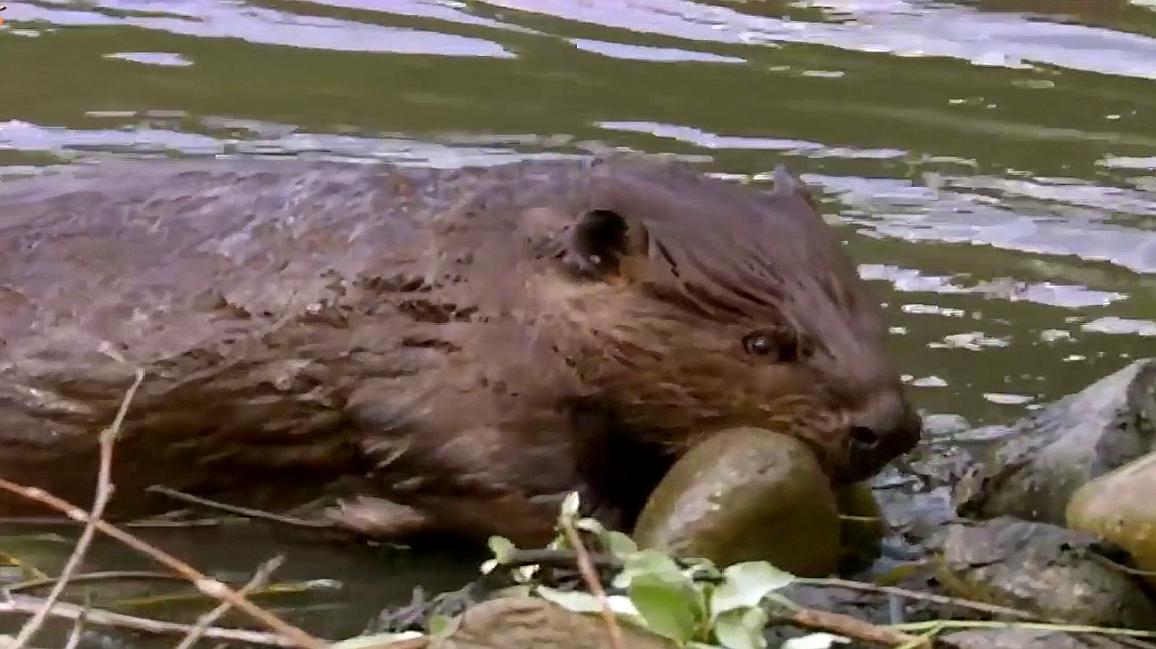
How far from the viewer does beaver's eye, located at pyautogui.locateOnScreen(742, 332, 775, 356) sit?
2.99m

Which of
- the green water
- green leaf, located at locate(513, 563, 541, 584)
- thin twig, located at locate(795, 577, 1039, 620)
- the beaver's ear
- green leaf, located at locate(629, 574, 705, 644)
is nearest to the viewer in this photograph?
green leaf, located at locate(629, 574, 705, 644)

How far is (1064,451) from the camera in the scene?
313 centimetres

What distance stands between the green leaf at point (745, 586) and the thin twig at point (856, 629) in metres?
0.06

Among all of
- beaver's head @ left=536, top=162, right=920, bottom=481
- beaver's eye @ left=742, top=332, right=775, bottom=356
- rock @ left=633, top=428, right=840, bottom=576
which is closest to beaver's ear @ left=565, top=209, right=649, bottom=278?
beaver's head @ left=536, top=162, right=920, bottom=481

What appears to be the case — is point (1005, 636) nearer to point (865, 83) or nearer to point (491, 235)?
point (491, 235)

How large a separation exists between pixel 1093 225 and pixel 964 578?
2.59 metres

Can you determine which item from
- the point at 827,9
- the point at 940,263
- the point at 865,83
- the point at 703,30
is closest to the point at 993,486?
the point at 940,263

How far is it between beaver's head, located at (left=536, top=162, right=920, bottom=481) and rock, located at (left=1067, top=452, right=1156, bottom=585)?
33 cm

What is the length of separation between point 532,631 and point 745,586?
27 centimetres

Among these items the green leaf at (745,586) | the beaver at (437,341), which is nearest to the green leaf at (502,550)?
the green leaf at (745,586)

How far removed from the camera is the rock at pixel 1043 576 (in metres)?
2.59

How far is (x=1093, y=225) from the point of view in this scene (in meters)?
5.05

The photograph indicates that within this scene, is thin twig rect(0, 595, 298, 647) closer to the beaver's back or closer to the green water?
the beaver's back

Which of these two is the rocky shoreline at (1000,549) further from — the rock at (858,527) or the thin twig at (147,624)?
the thin twig at (147,624)
